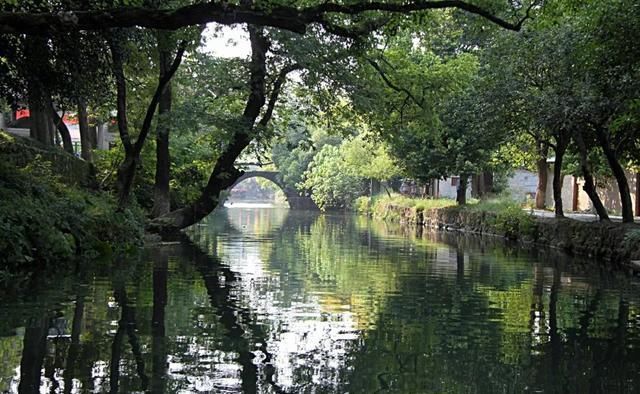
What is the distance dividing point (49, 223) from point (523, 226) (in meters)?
19.4

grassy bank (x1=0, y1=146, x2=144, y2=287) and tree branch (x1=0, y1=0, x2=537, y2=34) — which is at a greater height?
tree branch (x1=0, y1=0, x2=537, y2=34)

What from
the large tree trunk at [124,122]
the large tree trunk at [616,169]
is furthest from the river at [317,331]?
the large tree trunk at [616,169]

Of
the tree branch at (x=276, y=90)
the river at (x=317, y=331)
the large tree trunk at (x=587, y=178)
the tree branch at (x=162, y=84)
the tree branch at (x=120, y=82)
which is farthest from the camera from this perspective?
the large tree trunk at (x=587, y=178)

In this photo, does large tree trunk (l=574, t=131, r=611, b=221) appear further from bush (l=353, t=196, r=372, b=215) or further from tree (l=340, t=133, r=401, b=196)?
bush (l=353, t=196, r=372, b=215)

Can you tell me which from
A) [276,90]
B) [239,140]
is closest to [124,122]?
[239,140]

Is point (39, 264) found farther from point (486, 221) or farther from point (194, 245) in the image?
point (486, 221)

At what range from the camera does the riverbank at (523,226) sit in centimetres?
1991

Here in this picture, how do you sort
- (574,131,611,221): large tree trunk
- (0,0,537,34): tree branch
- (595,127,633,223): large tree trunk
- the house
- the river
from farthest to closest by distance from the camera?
the house → (574,131,611,221): large tree trunk → (595,127,633,223): large tree trunk → (0,0,537,34): tree branch → the river

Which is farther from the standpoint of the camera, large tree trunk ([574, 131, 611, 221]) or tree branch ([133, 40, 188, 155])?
large tree trunk ([574, 131, 611, 221])

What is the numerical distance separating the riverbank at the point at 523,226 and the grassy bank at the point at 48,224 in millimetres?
12705

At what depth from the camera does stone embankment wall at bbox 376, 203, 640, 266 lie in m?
19.5

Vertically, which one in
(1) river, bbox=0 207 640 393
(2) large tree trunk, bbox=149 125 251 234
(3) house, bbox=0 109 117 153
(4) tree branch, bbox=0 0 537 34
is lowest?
(1) river, bbox=0 207 640 393

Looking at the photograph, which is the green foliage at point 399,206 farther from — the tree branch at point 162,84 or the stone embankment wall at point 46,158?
the tree branch at point 162,84

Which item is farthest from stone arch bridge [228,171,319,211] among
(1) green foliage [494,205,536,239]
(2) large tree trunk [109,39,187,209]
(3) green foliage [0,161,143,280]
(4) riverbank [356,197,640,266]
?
(3) green foliage [0,161,143,280]
